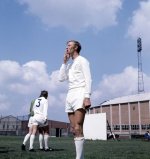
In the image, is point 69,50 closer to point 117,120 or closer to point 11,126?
point 11,126

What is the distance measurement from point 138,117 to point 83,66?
79.0 m

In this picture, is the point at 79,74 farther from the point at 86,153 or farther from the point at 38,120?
the point at 38,120

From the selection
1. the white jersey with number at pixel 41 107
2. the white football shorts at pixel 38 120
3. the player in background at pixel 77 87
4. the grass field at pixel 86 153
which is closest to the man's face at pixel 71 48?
the player in background at pixel 77 87

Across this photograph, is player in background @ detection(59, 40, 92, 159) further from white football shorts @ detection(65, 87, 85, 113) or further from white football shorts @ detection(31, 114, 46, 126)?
white football shorts @ detection(31, 114, 46, 126)

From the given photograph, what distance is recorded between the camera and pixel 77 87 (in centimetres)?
545

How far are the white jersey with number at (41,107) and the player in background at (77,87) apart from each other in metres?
4.97

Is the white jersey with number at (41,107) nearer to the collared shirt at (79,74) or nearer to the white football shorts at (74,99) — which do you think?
the collared shirt at (79,74)

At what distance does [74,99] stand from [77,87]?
0.27 metres

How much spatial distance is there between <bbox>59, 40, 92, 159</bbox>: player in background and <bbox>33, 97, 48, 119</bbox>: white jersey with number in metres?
4.97

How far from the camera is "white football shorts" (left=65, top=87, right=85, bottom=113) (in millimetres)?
5215

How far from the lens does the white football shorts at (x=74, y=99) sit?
5.21 m

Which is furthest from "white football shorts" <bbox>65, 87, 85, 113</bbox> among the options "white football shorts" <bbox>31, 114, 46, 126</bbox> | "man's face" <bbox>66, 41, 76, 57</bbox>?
"white football shorts" <bbox>31, 114, 46, 126</bbox>

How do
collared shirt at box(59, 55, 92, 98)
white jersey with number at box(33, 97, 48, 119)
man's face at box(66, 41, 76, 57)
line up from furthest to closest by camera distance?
1. white jersey with number at box(33, 97, 48, 119)
2. man's face at box(66, 41, 76, 57)
3. collared shirt at box(59, 55, 92, 98)

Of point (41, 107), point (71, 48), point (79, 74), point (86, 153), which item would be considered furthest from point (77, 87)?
point (41, 107)
